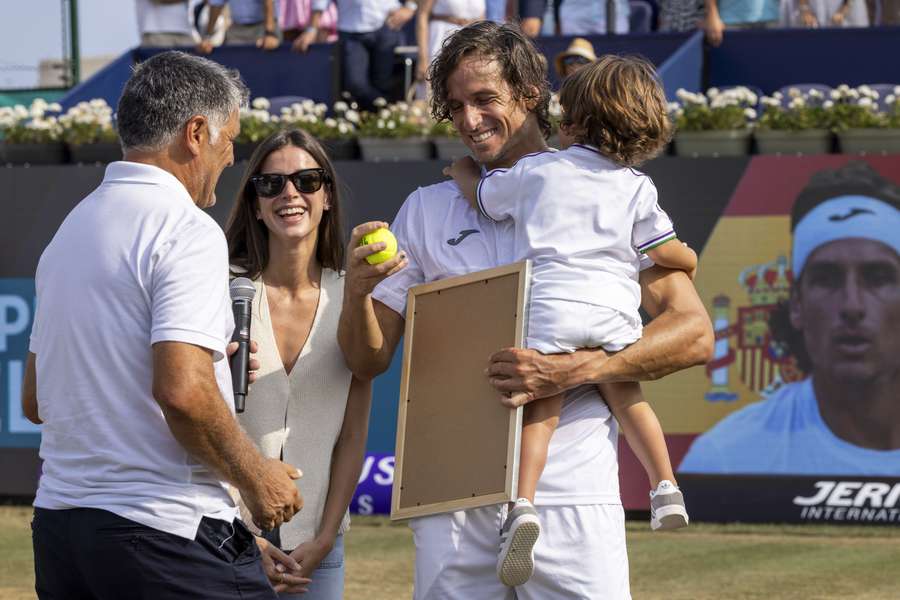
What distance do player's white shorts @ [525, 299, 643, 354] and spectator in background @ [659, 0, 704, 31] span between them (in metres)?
8.41

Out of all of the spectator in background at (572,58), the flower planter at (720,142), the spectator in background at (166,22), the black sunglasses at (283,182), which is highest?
the spectator in background at (166,22)

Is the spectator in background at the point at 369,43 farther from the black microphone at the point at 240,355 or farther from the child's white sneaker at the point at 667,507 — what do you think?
the black microphone at the point at 240,355

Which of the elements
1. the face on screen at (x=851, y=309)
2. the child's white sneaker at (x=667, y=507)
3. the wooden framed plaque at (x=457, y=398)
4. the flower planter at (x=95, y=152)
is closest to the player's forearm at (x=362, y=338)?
the wooden framed plaque at (x=457, y=398)

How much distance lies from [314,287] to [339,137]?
6203 millimetres

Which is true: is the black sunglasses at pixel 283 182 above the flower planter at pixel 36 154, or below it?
above

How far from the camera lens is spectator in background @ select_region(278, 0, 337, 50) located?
12133 millimetres

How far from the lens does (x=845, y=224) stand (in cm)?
886

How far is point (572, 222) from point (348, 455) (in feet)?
3.18

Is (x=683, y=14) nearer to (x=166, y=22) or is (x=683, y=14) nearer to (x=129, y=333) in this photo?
(x=166, y=22)

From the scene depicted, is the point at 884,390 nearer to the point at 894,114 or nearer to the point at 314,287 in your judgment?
the point at 894,114

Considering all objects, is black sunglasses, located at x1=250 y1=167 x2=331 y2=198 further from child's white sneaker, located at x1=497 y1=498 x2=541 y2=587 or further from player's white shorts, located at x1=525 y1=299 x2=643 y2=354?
child's white sneaker, located at x1=497 y1=498 x2=541 y2=587

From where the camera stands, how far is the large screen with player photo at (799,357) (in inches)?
344

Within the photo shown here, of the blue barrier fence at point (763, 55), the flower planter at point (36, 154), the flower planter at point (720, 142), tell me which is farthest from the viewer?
the blue barrier fence at point (763, 55)

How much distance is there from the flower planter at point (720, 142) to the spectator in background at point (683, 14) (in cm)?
244
